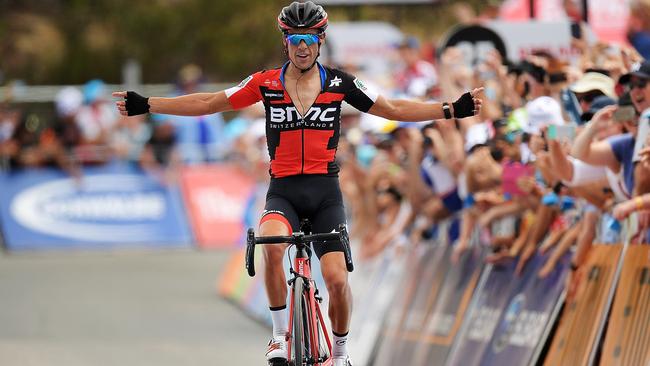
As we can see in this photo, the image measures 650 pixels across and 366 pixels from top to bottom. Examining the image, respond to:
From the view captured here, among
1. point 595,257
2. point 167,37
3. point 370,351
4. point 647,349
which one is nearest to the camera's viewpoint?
point 647,349

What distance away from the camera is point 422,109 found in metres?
10.2

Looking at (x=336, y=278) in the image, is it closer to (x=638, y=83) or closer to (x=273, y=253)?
(x=273, y=253)

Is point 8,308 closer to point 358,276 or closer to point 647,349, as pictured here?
point 358,276

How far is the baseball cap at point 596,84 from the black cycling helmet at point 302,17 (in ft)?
7.08

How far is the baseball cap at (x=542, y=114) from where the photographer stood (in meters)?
11.3

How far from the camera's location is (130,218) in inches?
1177

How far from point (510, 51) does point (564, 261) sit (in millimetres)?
5509

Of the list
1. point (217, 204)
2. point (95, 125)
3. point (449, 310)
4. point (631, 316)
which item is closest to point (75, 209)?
point (95, 125)

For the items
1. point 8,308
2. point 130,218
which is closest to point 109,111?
point 130,218

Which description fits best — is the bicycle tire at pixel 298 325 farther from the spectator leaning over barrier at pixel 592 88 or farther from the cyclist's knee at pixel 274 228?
the spectator leaning over barrier at pixel 592 88

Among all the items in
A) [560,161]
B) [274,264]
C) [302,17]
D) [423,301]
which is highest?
[302,17]

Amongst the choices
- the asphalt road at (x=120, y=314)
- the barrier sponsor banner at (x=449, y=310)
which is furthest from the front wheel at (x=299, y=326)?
the asphalt road at (x=120, y=314)

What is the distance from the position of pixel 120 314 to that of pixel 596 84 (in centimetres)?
940

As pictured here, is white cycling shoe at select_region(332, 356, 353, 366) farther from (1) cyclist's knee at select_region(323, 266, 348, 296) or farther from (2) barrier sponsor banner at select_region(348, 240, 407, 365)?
(2) barrier sponsor banner at select_region(348, 240, 407, 365)
